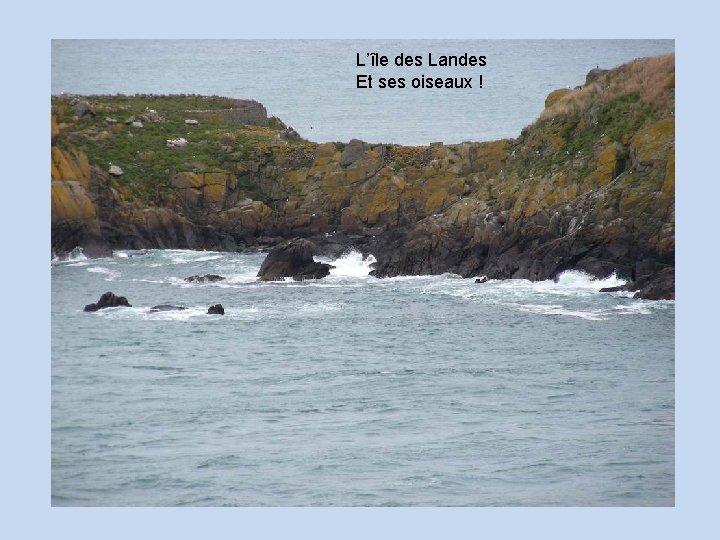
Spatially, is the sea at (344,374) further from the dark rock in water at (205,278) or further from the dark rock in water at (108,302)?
the dark rock in water at (205,278)

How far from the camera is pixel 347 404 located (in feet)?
67.9

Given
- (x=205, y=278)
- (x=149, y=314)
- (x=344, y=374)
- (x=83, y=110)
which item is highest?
(x=83, y=110)

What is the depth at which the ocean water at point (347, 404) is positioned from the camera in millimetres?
19031

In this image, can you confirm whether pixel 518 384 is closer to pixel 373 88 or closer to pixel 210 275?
pixel 373 88

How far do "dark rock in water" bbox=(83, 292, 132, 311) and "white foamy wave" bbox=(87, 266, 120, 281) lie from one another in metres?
0.43


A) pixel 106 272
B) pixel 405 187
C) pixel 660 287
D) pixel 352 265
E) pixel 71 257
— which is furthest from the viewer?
pixel 405 187

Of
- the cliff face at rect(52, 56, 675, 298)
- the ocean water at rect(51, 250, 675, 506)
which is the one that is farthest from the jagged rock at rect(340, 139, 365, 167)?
the ocean water at rect(51, 250, 675, 506)

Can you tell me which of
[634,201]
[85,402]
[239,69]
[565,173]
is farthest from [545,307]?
[85,402]

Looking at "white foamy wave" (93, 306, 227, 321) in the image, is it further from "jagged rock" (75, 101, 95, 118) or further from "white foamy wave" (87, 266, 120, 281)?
"jagged rock" (75, 101, 95, 118)

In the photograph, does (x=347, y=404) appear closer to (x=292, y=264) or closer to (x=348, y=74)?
(x=348, y=74)

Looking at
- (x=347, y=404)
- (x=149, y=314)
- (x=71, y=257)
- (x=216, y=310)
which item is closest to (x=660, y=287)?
(x=347, y=404)

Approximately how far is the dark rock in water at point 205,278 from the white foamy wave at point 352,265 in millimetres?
4578

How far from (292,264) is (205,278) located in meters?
3.77

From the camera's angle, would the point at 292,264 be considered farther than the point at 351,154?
No
